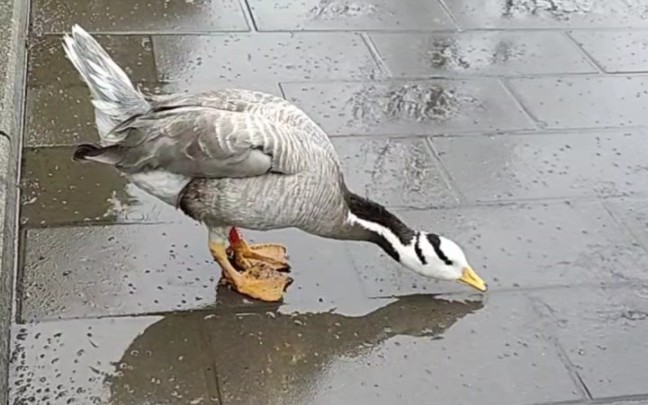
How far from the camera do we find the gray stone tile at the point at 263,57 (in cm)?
563

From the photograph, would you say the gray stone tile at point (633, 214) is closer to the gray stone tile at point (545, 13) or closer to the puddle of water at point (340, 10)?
the gray stone tile at point (545, 13)

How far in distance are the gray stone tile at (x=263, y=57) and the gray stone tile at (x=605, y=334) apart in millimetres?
2127

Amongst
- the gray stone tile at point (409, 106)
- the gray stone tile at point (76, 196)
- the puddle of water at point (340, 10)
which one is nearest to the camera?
the gray stone tile at point (76, 196)

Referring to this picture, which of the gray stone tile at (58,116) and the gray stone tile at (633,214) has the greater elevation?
the gray stone tile at (58,116)

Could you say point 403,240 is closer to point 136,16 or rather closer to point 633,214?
point 633,214

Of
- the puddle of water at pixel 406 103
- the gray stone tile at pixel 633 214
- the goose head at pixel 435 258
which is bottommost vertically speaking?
Answer: the puddle of water at pixel 406 103

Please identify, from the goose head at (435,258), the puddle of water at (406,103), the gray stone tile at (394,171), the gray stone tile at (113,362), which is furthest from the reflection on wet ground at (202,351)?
the puddle of water at (406,103)

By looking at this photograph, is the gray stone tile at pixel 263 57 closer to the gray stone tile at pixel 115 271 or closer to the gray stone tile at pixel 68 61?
the gray stone tile at pixel 68 61

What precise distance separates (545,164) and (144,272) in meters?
2.15

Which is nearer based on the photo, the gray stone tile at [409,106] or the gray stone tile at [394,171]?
the gray stone tile at [394,171]

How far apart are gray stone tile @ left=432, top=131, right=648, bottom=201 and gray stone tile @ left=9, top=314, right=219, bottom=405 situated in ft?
5.60

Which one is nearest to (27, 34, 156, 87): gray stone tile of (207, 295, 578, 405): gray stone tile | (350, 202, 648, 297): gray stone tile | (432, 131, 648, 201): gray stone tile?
(432, 131, 648, 201): gray stone tile

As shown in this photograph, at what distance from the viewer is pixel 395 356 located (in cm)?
379

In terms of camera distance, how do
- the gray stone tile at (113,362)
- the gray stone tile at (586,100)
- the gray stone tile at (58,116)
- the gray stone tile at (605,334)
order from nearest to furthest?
the gray stone tile at (113,362)
the gray stone tile at (605,334)
the gray stone tile at (58,116)
the gray stone tile at (586,100)
